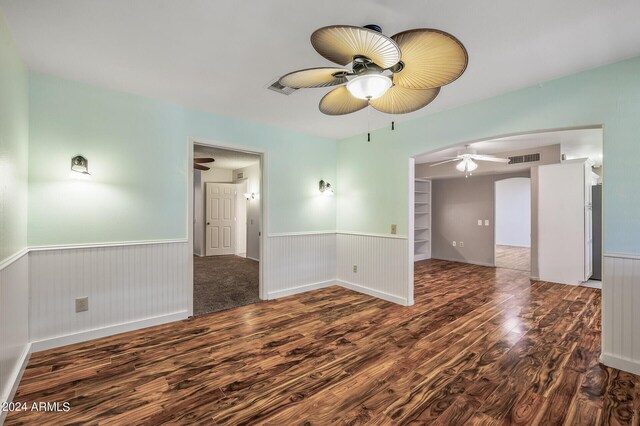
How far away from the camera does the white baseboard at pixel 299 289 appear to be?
4.21 m

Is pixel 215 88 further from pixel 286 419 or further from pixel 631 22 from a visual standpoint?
pixel 631 22

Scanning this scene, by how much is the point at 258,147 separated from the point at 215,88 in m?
1.22

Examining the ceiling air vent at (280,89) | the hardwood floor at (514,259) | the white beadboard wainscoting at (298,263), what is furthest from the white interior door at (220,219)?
the hardwood floor at (514,259)

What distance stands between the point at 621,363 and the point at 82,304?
192 inches

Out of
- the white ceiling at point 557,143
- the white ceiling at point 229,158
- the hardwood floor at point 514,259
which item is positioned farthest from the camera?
the hardwood floor at point 514,259

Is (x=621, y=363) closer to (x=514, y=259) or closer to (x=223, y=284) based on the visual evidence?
(x=223, y=284)

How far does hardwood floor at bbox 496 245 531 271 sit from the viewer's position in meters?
6.63

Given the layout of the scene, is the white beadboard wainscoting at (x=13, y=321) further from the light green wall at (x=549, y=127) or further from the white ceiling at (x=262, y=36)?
the light green wall at (x=549, y=127)

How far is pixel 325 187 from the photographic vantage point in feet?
15.8

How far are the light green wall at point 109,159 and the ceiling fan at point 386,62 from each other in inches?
88.3

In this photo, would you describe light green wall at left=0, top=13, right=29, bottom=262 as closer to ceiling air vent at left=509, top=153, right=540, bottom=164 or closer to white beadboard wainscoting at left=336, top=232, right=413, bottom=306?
white beadboard wainscoting at left=336, top=232, right=413, bottom=306

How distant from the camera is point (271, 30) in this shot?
1.97 metres

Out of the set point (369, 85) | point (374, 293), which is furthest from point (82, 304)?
point (374, 293)

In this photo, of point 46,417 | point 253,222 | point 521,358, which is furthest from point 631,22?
point 253,222
